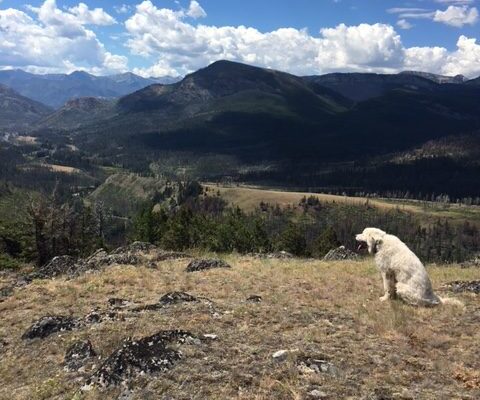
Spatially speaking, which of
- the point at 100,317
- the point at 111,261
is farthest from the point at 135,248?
the point at 100,317

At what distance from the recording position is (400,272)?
1803 cm

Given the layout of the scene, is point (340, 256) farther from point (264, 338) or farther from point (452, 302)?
point (264, 338)

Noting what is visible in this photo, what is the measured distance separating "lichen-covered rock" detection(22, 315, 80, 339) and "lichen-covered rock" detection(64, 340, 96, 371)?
2102mm

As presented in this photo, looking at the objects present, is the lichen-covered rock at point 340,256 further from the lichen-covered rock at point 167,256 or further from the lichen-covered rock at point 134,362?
the lichen-covered rock at point 134,362

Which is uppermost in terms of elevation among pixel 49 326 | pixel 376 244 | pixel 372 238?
pixel 372 238

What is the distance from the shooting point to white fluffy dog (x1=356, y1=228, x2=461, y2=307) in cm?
1731

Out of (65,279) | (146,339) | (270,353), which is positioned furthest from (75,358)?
(65,279)

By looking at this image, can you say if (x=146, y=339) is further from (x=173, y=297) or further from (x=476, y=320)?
(x=476, y=320)

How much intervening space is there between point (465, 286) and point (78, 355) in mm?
16293

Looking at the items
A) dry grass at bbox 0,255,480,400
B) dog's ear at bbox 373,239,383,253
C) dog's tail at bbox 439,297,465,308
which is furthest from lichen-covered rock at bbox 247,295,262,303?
dog's tail at bbox 439,297,465,308

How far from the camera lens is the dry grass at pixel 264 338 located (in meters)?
10.5

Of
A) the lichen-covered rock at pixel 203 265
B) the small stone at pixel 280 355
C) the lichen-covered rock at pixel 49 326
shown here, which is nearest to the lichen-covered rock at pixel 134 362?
the small stone at pixel 280 355

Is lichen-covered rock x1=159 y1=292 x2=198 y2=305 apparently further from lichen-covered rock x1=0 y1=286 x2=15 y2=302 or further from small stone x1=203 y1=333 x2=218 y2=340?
lichen-covered rock x1=0 y1=286 x2=15 y2=302

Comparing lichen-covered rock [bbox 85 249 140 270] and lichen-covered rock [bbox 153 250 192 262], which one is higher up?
lichen-covered rock [bbox 85 249 140 270]
